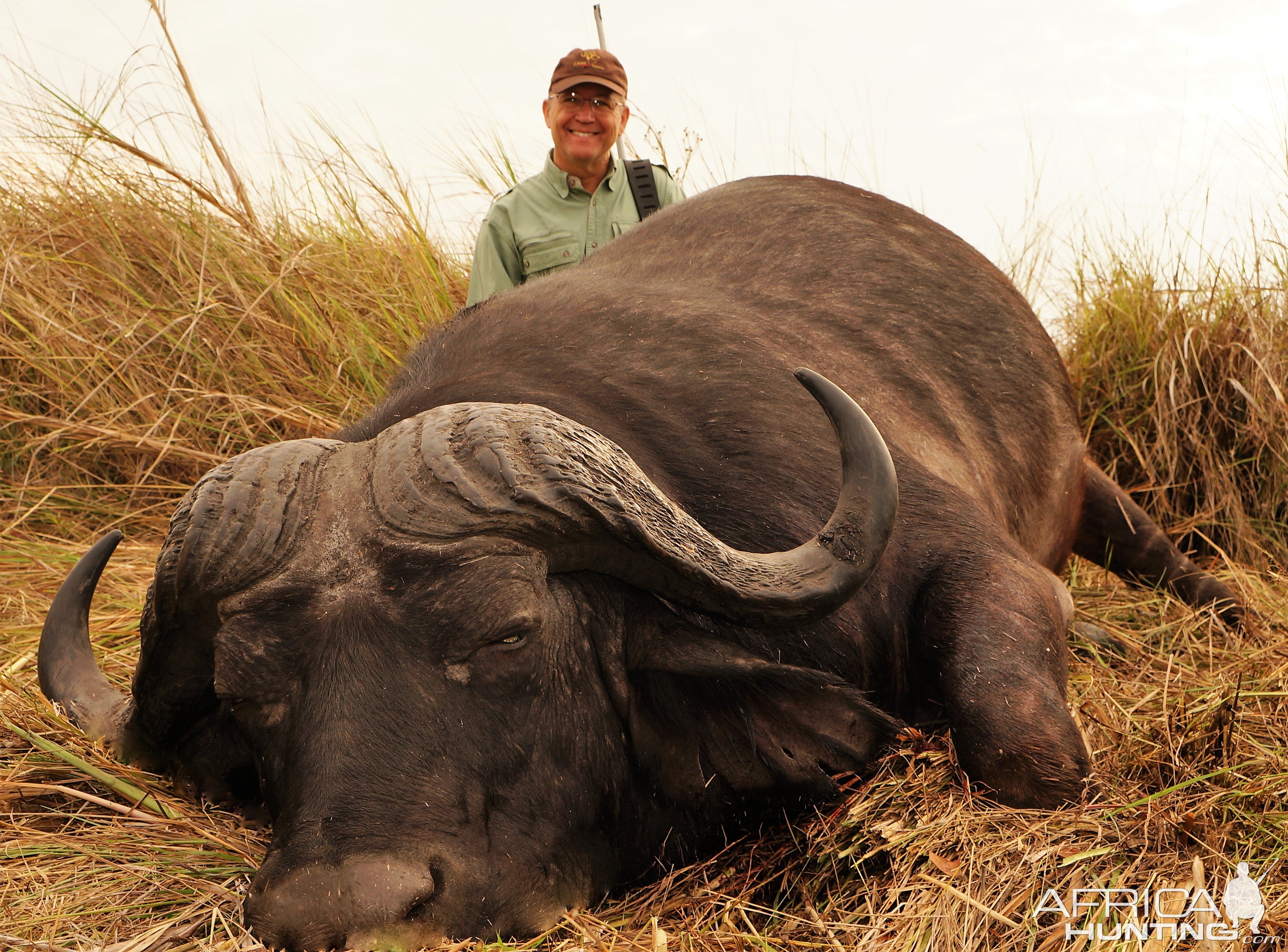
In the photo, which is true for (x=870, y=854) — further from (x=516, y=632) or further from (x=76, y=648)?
(x=76, y=648)

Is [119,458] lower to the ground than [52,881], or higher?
higher

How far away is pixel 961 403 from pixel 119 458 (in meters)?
4.62

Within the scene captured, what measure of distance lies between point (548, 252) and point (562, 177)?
0.48m

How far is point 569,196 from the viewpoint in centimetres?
633

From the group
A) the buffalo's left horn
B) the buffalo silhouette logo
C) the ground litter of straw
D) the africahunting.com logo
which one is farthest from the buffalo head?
the buffalo silhouette logo

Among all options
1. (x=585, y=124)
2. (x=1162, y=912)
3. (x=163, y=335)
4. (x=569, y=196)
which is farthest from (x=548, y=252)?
(x=1162, y=912)

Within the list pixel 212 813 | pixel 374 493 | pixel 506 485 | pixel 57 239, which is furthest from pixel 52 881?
pixel 57 239

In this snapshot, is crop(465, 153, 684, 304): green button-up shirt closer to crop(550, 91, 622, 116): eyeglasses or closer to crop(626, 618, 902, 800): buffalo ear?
crop(550, 91, 622, 116): eyeglasses

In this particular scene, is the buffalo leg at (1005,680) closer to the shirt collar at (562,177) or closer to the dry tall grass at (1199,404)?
the dry tall grass at (1199,404)

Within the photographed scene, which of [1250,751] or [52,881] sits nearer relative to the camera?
[52,881]

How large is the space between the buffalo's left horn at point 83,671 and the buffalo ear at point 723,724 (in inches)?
51.8

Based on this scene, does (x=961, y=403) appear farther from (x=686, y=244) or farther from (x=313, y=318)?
(x=313, y=318)

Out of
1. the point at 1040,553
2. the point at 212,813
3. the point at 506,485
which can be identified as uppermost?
the point at 506,485

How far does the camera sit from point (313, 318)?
259 inches
